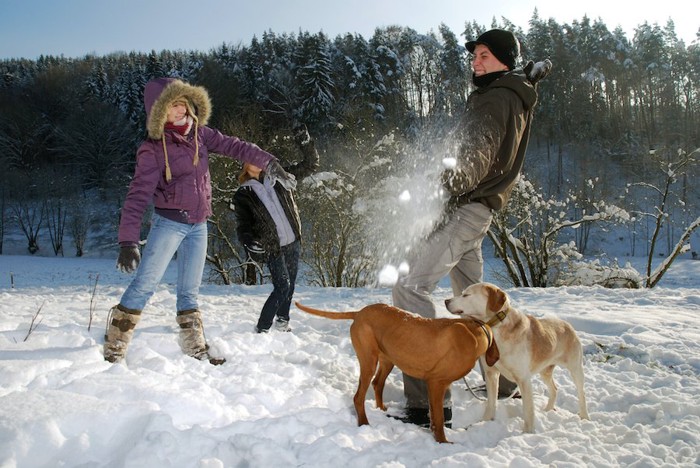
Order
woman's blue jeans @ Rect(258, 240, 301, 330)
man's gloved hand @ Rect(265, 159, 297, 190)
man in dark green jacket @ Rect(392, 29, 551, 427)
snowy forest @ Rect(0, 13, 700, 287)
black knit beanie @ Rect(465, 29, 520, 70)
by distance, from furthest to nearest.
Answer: snowy forest @ Rect(0, 13, 700, 287) < woman's blue jeans @ Rect(258, 240, 301, 330) < man's gloved hand @ Rect(265, 159, 297, 190) < black knit beanie @ Rect(465, 29, 520, 70) < man in dark green jacket @ Rect(392, 29, 551, 427)

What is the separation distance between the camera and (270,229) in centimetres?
471

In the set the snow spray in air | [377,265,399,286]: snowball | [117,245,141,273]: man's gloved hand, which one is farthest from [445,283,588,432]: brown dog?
[117,245,141,273]: man's gloved hand

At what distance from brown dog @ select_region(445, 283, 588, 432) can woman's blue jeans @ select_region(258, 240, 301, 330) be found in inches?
83.5

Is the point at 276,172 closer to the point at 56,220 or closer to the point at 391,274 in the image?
the point at 391,274

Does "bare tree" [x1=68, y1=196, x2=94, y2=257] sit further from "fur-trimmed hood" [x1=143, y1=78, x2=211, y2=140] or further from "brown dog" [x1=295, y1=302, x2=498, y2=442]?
"brown dog" [x1=295, y1=302, x2=498, y2=442]

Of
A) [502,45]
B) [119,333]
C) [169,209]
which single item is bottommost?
[119,333]

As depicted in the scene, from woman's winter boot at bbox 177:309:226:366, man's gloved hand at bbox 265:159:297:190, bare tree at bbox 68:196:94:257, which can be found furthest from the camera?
bare tree at bbox 68:196:94:257

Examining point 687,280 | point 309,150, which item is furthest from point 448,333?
point 687,280

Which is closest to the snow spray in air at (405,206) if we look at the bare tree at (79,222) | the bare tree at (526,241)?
the bare tree at (526,241)

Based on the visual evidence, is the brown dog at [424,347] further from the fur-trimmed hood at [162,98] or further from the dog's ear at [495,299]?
the fur-trimmed hood at [162,98]

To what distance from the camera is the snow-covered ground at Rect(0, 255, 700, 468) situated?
2098 millimetres

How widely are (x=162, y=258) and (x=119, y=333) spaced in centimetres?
61

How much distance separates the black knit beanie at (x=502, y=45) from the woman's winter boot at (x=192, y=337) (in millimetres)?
3007

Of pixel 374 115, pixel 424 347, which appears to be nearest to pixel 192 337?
pixel 424 347
